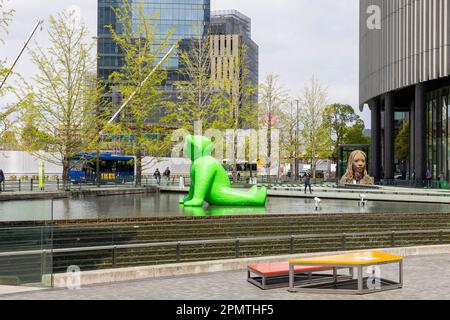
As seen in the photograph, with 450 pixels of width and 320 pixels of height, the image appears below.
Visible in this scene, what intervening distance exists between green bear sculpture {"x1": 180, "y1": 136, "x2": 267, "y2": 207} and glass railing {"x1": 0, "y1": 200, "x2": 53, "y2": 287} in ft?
37.7

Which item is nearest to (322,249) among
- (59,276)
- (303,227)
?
(303,227)

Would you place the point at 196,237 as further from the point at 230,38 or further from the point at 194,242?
the point at 230,38

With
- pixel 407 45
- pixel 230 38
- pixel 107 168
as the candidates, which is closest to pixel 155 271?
pixel 407 45

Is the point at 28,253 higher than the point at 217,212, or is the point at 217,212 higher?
the point at 217,212

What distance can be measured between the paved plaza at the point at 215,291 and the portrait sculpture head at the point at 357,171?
3343 cm

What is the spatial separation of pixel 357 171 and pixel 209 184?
1008 inches

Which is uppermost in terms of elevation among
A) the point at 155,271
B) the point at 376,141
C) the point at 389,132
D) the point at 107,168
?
the point at 389,132

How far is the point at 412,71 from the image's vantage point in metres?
42.0

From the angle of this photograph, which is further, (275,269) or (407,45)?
(407,45)

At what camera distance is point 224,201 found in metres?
23.8

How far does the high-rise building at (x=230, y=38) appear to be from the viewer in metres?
140

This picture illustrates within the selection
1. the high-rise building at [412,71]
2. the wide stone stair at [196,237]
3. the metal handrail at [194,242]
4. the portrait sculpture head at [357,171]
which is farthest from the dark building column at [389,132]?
the metal handrail at [194,242]

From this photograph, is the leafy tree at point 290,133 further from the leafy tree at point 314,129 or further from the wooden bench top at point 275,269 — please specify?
the wooden bench top at point 275,269

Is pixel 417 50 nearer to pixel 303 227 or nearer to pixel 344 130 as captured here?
pixel 303 227
